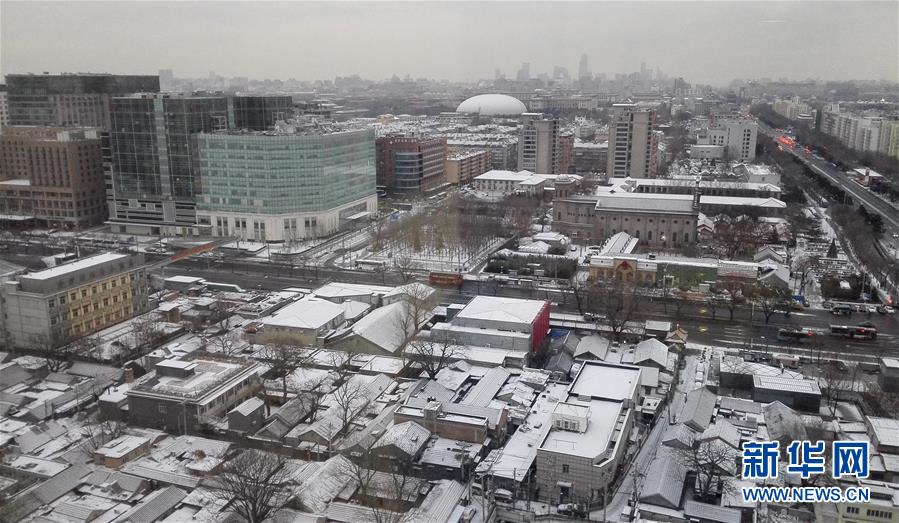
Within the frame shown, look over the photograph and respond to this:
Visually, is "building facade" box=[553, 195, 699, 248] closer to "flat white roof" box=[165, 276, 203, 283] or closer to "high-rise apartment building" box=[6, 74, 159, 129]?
"flat white roof" box=[165, 276, 203, 283]

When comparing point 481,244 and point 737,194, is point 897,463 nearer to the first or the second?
point 481,244

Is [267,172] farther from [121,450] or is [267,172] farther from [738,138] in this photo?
[738,138]

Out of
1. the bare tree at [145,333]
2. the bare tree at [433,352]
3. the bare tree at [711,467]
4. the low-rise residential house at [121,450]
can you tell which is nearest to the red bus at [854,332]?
the bare tree at [711,467]

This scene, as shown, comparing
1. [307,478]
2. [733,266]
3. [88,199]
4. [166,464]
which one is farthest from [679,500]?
[88,199]

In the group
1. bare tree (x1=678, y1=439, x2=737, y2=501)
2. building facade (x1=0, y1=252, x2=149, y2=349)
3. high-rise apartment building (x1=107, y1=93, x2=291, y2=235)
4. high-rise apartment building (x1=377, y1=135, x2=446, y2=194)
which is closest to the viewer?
bare tree (x1=678, y1=439, x2=737, y2=501)

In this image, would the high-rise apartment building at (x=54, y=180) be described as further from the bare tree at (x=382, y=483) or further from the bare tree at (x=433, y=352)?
the bare tree at (x=382, y=483)

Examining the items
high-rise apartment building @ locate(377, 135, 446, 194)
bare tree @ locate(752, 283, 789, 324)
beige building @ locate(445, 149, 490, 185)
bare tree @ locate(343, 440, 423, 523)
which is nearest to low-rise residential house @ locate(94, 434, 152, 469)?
bare tree @ locate(343, 440, 423, 523)
